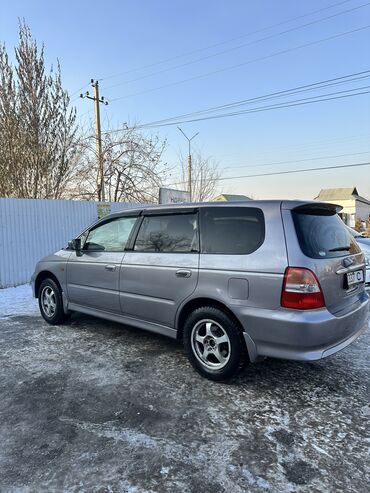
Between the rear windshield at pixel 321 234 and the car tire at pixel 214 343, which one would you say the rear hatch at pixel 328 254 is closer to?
the rear windshield at pixel 321 234

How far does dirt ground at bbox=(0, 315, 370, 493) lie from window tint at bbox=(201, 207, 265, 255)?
1.30 m

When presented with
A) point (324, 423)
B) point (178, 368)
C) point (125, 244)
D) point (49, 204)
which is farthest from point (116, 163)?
point (324, 423)

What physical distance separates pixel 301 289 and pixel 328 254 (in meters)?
0.51

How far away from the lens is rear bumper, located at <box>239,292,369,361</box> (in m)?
Result: 2.77

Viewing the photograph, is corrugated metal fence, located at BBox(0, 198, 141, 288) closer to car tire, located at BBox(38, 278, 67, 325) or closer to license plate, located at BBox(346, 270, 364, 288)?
car tire, located at BBox(38, 278, 67, 325)

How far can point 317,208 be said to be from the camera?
128 inches

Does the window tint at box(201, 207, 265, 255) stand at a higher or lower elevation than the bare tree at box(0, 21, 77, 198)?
lower

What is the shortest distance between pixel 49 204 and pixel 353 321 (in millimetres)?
7826

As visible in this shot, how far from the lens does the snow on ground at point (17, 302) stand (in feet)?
19.9

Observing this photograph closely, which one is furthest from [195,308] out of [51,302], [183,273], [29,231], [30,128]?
[30,128]

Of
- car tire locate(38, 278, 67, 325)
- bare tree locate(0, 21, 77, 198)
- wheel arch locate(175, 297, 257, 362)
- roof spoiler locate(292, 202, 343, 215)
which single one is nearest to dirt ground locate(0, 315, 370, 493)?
wheel arch locate(175, 297, 257, 362)

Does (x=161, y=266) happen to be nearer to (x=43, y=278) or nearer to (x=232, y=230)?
(x=232, y=230)

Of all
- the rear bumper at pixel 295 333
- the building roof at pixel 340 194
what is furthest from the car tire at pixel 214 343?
the building roof at pixel 340 194

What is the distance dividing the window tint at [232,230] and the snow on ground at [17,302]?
3996 millimetres
